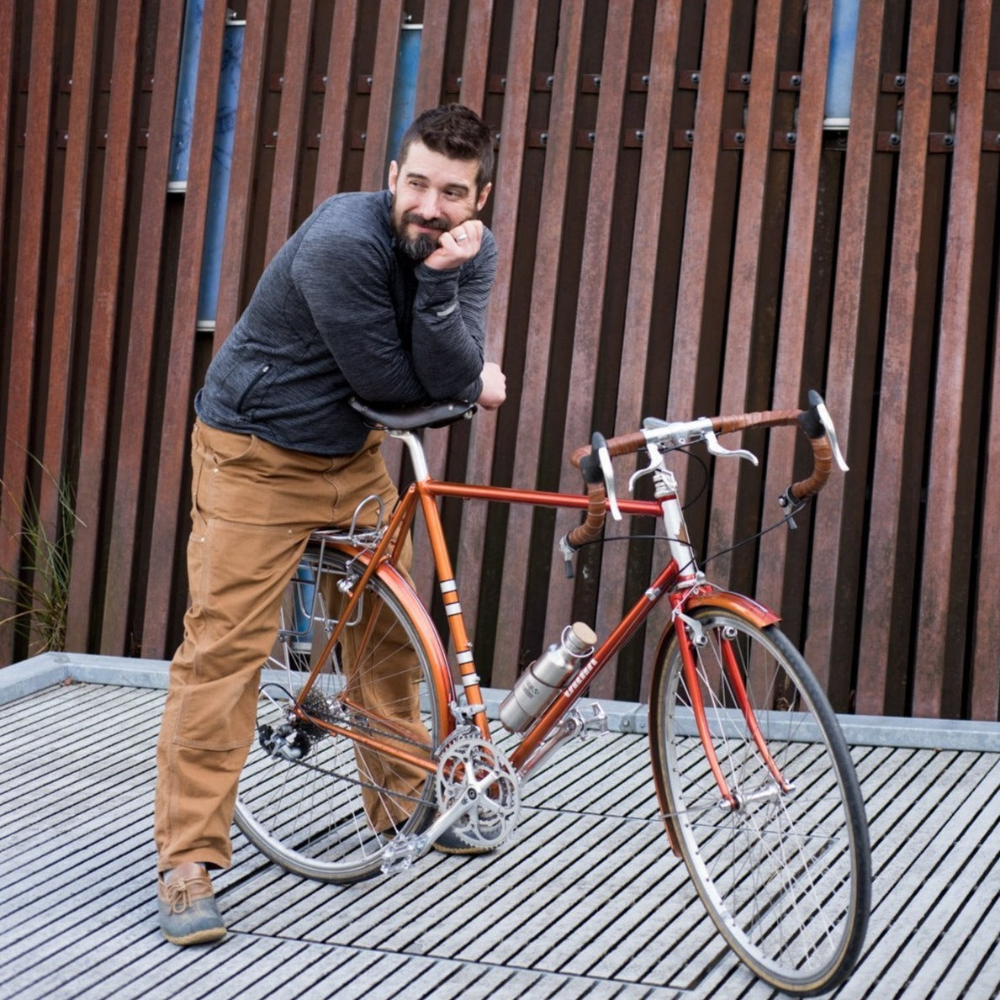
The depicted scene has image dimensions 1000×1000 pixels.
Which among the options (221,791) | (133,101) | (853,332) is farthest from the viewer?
(133,101)

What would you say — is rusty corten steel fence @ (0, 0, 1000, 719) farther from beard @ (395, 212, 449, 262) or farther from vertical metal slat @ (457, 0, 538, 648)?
beard @ (395, 212, 449, 262)

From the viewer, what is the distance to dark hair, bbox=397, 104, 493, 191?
320 cm

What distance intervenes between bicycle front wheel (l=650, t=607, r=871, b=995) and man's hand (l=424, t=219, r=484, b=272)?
0.90 metres

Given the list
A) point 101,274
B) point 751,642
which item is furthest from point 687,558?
point 101,274

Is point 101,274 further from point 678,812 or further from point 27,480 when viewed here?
point 678,812

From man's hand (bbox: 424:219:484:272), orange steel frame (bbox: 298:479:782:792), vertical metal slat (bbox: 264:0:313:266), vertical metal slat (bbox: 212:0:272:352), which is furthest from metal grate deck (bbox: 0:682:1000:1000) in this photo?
vertical metal slat (bbox: 264:0:313:266)

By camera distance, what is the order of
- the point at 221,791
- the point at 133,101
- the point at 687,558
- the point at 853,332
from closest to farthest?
the point at 687,558 → the point at 221,791 → the point at 853,332 → the point at 133,101

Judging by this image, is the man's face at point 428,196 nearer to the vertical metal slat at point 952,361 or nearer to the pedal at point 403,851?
the pedal at point 403,851

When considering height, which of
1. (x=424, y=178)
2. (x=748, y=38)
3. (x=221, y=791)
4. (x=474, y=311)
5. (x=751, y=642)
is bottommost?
(x=221, y=791)

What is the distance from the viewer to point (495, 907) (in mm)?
3516

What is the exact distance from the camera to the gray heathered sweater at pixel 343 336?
3.22 m

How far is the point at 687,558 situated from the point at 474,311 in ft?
2.73

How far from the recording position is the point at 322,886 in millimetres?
3678

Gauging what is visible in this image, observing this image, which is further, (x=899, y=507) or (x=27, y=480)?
(x=27, y=480)
